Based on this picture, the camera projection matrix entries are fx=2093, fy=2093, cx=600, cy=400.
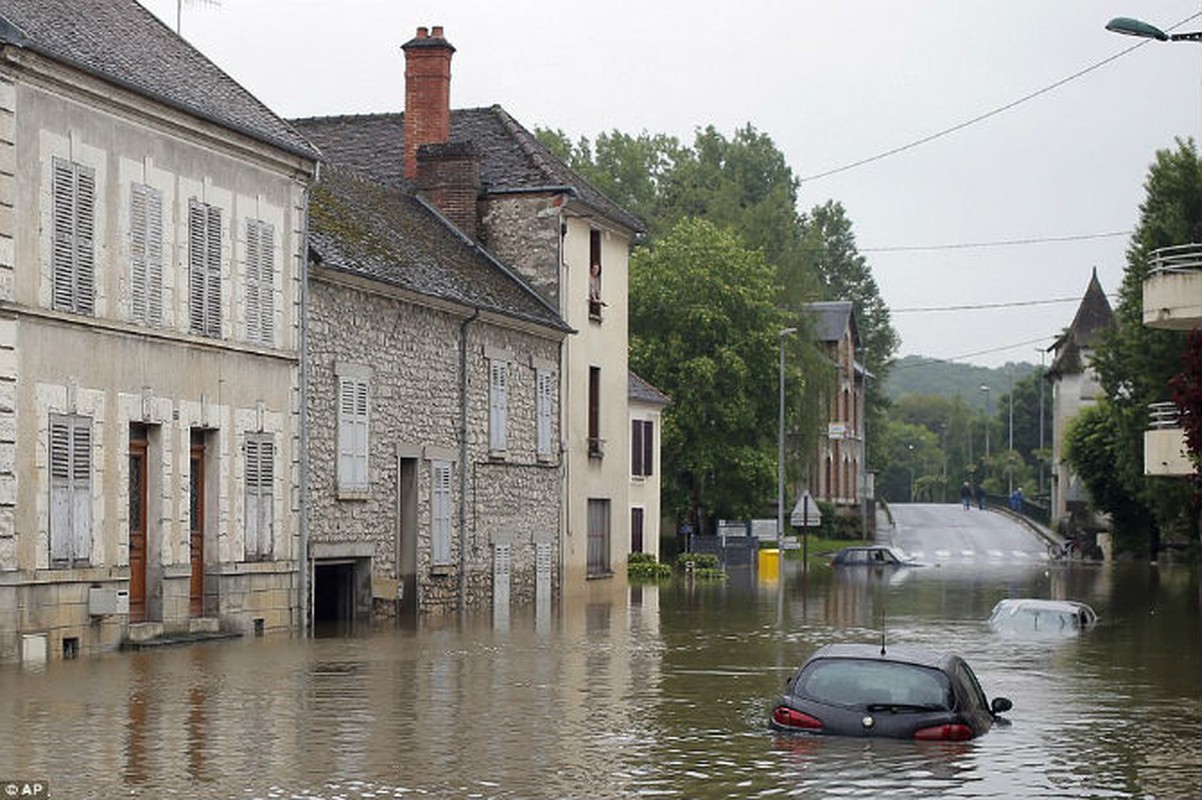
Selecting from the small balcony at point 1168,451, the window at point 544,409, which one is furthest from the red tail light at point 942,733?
the window at point 544,409

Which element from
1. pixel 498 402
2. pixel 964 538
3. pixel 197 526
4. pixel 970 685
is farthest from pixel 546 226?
pixel 964 538

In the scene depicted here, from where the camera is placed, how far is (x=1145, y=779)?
55.4 feet

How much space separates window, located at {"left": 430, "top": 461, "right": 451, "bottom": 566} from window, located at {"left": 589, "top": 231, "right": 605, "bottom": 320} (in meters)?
9.83

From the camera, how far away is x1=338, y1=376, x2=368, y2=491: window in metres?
36.1

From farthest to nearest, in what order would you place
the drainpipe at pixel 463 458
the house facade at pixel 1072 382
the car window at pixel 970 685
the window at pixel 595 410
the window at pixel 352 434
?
1. the house facade at pixel 1072 382
2. the window at pixel 595 410
3. the drainpipe at pixel 463 458
4. the window at pixel 352 434
5. the car window at pixel 970 685

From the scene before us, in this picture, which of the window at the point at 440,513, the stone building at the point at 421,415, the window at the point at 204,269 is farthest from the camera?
the window at the point at 440,513

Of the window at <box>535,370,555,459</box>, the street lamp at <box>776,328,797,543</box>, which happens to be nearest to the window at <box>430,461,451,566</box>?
the window at <box>535,370,555,459</box>

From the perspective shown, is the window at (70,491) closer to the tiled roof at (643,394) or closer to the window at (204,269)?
the window at (204,269)

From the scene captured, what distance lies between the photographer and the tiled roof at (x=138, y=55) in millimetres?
27455

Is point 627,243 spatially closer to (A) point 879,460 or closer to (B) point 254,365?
(B) point 254,365

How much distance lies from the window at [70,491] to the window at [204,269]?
344 centimetres

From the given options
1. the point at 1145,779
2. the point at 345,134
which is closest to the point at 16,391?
the point at 1145,779

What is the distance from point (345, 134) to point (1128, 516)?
46.4 m

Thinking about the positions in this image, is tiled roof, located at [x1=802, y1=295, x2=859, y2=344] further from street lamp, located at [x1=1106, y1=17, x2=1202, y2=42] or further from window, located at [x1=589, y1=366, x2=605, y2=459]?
street lamp, located at [x1=1106, y1=17, x2=1202, y2=42]
